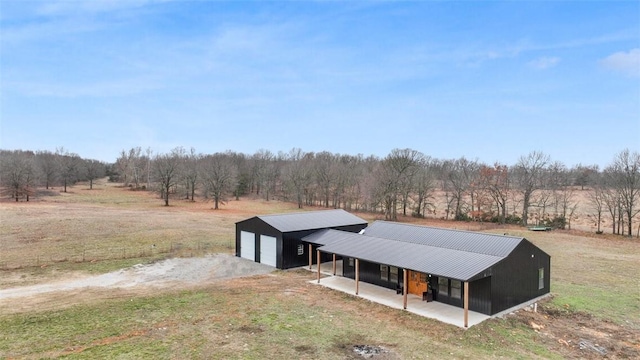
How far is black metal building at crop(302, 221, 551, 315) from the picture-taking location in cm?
1557

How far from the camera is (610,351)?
1259cm

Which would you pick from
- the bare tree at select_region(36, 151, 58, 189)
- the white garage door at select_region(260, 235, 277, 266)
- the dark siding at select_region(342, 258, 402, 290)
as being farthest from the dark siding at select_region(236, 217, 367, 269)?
the bare tree at select_region(36, 151, 58, 189)

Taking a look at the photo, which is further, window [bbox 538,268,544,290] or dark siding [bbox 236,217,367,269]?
dark siding [bbox 236,217,367,269]

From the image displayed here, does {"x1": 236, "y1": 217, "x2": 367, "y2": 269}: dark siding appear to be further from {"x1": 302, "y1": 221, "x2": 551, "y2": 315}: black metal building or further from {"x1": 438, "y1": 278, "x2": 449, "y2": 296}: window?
{"x1": 438, "y1": 278, "x2": 449, "y2": 296}: window

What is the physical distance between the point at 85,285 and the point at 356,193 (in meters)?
43.5

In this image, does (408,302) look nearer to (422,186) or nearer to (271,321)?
(271,321)

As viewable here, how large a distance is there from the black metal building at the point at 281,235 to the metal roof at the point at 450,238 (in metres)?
3.75

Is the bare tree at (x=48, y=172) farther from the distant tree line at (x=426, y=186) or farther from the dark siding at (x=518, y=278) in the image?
the dark siding at (x=518, y=278)

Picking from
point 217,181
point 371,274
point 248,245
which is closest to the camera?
point 371,274

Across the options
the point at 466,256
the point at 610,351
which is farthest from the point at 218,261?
the point at 610,351

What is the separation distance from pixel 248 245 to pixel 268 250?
212 cm

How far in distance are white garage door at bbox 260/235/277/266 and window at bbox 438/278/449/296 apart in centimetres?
1055

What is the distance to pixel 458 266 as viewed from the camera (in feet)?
51.6

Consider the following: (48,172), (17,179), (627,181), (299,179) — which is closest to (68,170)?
(48,172)
